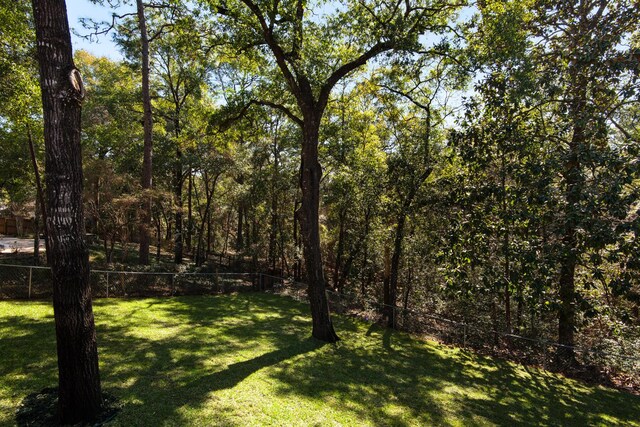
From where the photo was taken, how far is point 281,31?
368 inches

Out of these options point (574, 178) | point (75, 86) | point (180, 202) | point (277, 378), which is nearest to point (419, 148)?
point (574, 178)

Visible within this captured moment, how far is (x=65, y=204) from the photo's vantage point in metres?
3.73

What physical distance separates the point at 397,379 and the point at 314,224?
13.6ft

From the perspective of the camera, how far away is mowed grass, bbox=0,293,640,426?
4.83 meters

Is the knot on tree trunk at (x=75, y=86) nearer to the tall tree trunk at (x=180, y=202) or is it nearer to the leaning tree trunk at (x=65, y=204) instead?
the leaning tree trunk at (x=65, y=204)

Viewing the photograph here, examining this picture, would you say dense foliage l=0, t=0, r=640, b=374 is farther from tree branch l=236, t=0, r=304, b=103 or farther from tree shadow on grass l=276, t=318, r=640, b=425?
tree shadow on grass l=276, t=318, r=640, b=425

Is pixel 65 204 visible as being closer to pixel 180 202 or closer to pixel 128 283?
pixel 128 283

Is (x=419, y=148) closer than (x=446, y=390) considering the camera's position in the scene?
No

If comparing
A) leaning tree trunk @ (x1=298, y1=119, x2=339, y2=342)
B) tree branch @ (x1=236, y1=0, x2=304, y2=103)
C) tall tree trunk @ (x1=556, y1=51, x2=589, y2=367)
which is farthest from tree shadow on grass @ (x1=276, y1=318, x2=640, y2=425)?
tree branch @ (x1=236, y1=0, x2=304, y2=103)

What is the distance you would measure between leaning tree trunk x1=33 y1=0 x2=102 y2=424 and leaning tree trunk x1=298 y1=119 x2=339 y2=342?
572 centimetres

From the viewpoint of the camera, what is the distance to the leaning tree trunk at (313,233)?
9.07 m

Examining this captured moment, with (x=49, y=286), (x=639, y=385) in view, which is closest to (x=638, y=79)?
(x=639, y=385)

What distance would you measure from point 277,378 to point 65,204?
4504mm

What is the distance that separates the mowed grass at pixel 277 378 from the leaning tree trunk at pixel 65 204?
830 millimetres
